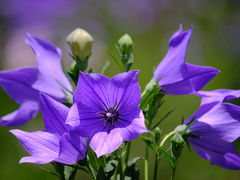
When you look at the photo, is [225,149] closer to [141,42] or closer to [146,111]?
[146,111]

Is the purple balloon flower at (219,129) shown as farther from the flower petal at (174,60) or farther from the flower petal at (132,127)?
the flower petal at (132,127)

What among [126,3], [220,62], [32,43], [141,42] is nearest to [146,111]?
[32,43]

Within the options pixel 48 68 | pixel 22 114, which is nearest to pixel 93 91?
pixel 48 68

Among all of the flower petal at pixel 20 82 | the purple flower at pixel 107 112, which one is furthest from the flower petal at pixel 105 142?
the flower petal at pixel 20 82

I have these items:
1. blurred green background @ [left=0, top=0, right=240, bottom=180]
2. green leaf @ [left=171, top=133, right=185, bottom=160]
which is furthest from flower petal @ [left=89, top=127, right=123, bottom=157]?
blurred green background @ [left=0, top=0, right=240, bottom=180]

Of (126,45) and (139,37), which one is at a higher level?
(126,45)

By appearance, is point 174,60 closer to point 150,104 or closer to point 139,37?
point 150,104
